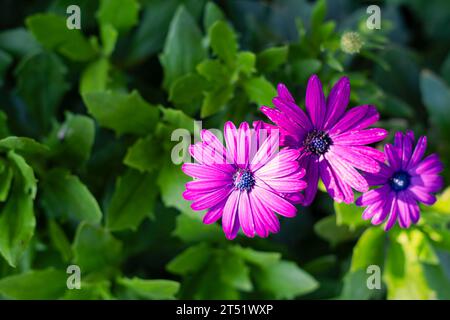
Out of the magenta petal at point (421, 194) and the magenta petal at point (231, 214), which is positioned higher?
the magenta petal at point (421, 194)

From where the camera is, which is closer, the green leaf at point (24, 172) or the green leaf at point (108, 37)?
the green leaf at point (24, 172)

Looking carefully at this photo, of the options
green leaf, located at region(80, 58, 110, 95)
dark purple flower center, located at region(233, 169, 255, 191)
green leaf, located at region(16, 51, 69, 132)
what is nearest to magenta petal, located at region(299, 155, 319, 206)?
dark purple flower center, located at region(233, 169, 255, 191)

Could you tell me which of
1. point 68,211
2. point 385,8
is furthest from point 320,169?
point 385,8

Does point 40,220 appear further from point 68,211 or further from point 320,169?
point 320,169

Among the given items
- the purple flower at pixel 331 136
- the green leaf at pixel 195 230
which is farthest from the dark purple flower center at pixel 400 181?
the green leaf at pixel 195 230

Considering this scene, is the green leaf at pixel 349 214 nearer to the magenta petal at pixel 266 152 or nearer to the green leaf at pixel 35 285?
the magenta petal at pixel 266 152

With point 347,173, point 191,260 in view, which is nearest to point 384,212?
point 347,173
